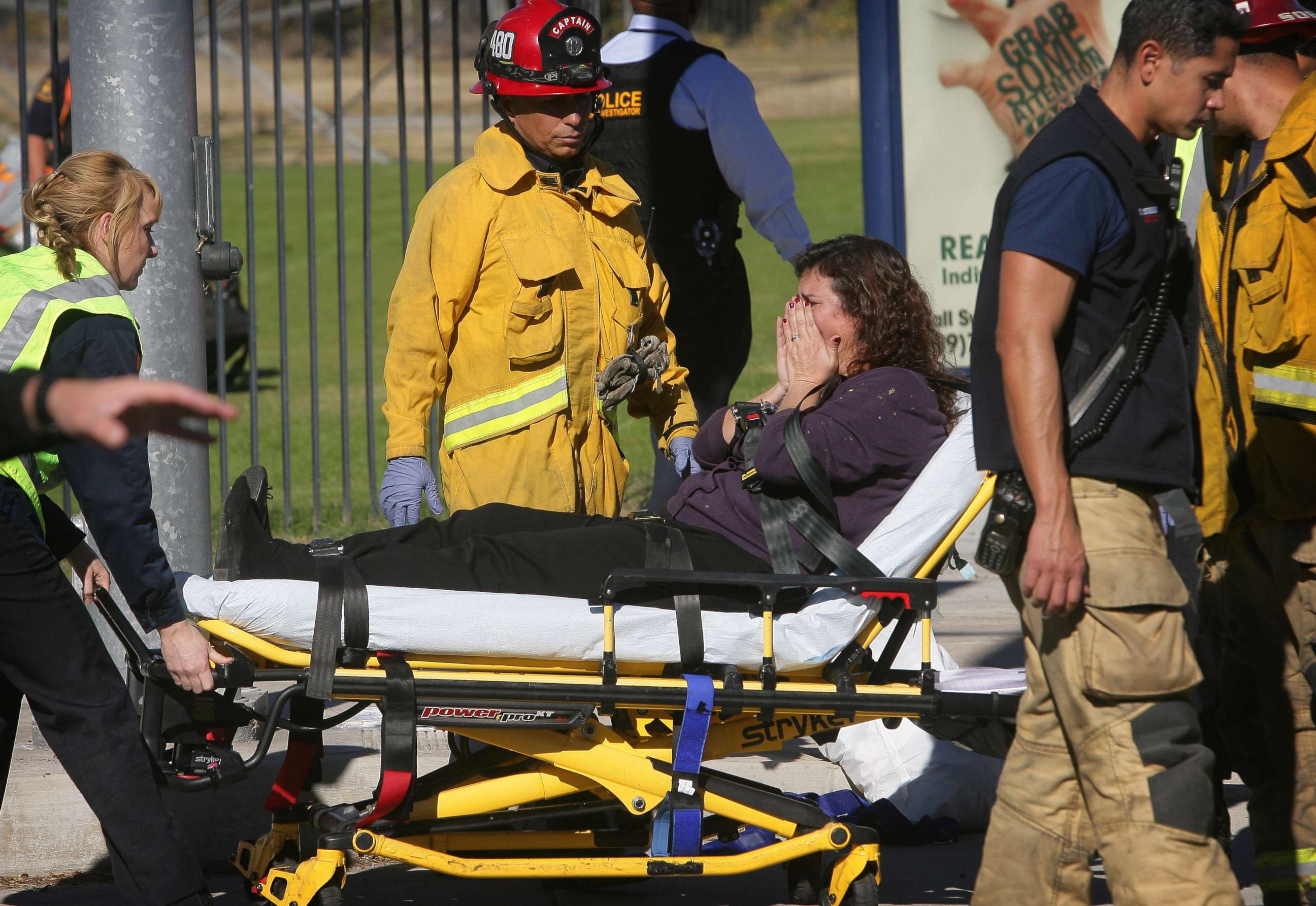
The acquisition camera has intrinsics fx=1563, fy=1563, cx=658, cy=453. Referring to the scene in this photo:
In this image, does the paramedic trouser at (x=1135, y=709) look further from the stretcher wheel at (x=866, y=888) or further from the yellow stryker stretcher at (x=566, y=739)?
the stretcher wheel at (x=866, y=888)

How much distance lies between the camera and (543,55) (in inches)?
153

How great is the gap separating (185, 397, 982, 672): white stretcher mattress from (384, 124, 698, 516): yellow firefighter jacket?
83cm

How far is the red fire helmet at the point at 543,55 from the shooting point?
3.88 metres

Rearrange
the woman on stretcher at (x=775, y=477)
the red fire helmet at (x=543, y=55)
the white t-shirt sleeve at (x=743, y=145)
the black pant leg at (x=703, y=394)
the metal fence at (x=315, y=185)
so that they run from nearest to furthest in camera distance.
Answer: the woman on stretcher at (x=775, y=477), the red fire helmet at (x=543, y=55), the white t-shirt sleeve at (x=743, y=145), the black pant leg at (x=703, y=394), the metal fence at (x=315, y=185)

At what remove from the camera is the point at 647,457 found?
912 centimetres

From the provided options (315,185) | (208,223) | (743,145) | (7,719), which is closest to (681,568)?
(7,719)

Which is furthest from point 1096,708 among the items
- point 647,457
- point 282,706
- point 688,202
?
point 647,457

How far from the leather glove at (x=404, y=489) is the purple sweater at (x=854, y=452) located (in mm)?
713

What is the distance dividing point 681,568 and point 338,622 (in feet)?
2.38

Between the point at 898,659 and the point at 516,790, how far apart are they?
1167 mm

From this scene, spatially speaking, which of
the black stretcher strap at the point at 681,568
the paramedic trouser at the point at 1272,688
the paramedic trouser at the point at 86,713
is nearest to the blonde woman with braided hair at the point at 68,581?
the paramedic trouser at the point at 86,713

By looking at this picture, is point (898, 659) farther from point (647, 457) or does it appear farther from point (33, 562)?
point (647, 457)

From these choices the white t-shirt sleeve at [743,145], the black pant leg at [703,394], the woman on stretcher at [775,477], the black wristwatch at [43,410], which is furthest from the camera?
the black pant leg at [703,394]

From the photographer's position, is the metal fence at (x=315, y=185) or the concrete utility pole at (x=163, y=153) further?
the metal fence at (x=315, y=185)
